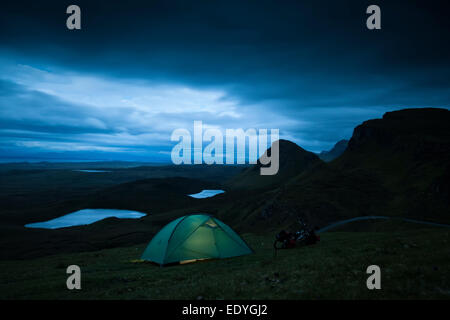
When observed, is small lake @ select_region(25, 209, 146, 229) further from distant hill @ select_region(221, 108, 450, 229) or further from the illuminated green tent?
the illuminated green tent

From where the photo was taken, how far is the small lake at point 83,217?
66150 mm

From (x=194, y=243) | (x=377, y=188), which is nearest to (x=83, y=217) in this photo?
(x=194, y=243)

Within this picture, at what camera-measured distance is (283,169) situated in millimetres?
162000

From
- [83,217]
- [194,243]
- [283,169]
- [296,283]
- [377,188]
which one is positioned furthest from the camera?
[283,169]

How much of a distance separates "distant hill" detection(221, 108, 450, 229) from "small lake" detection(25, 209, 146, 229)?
37.1 meters

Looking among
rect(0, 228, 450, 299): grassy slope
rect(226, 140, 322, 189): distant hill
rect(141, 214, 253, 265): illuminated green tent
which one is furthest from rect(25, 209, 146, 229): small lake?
rect(226, 140, 322, 189): distant hill

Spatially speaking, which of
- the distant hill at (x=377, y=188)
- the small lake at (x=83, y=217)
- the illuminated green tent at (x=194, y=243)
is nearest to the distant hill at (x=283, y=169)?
the distant hill at (x=377, y=188)

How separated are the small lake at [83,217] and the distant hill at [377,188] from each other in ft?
122

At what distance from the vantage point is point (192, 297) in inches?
370

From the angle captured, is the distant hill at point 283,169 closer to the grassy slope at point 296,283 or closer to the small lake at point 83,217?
the small lake at point 83,217

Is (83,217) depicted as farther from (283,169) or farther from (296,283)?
(283,169)

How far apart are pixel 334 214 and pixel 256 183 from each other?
99.6 metres

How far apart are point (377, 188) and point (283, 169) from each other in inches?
3646
